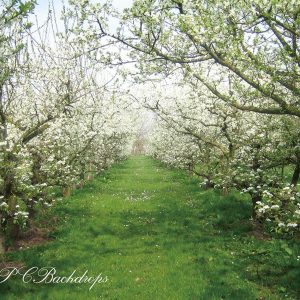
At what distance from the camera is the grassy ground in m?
10.3

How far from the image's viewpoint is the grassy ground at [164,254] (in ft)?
33.8

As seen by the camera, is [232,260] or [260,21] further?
[232,260]

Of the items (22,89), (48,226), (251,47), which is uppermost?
(251,47)

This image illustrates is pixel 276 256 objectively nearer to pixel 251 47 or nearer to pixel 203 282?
pixel 203 282

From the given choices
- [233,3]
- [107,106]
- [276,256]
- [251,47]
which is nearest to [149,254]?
[276,256]

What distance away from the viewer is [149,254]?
1329 cm

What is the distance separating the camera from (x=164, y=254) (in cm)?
1323

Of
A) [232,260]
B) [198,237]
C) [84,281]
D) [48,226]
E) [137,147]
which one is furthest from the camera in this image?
[137,147]

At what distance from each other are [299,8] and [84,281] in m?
9.19

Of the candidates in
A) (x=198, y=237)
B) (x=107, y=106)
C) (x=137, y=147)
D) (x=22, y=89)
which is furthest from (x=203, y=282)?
(x=137, y=147)

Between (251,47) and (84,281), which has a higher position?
(251,47)

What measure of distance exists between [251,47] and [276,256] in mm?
6676

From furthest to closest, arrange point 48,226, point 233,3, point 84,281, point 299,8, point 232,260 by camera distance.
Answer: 1. point 48,226
2. point 232,260
3. point 84,281
4. point 233,3
5. point 299,8

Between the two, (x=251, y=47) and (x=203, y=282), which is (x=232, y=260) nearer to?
(x=203, y=282)
